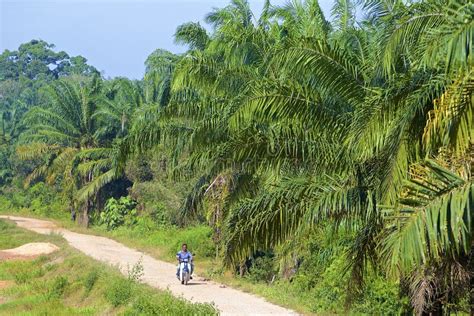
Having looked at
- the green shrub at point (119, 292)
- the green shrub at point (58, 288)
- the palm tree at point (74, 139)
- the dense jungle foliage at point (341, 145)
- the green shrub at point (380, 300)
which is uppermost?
the palm tree at point (74, 139)

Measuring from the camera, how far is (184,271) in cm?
1828

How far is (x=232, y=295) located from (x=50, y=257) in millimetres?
12789

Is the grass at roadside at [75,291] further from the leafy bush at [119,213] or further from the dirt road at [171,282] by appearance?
the leafy bush at [119,213]

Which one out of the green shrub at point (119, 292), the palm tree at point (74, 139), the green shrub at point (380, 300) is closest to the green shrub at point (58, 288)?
the green shrub at point (119, 292)

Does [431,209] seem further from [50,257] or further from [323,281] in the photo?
[50,257]

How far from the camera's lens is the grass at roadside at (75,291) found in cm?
1446

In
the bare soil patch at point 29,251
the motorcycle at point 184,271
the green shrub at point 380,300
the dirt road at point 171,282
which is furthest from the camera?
the bare soil patch at point 29,251

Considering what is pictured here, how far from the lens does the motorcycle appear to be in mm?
18141

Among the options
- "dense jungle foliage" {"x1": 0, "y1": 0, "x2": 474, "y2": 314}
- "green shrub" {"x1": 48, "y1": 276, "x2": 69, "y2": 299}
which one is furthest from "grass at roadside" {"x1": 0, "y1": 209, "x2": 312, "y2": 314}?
"green shrub" {"x1": 48, "y1": 276, "x2": 69, "y2": 299}

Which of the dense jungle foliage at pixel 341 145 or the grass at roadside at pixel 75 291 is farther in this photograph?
the grass at roadside at pixel 75 291

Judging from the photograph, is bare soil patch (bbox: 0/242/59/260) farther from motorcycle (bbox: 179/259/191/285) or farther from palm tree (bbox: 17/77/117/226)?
motorcycle (bbox: 179/259/191/285)

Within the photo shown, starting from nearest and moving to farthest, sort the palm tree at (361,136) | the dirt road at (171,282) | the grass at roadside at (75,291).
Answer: the palm tree at (361,136) → the grass at roadside at (75,291) → the dirt road at (171,282)

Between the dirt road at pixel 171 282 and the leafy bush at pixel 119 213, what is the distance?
5.35 ft

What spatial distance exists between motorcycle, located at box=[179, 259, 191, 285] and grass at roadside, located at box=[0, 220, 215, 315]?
1149 mm
